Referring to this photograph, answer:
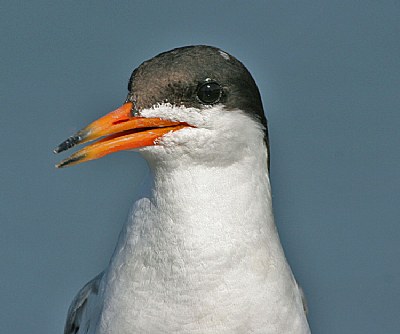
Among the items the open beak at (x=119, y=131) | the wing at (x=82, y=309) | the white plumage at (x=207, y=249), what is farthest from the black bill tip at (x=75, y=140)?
the wing at (x=82, y=309)

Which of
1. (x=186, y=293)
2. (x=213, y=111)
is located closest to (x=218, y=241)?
(x=186, y=293)

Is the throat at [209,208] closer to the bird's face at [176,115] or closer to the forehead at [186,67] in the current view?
the bird's face at [176,115]

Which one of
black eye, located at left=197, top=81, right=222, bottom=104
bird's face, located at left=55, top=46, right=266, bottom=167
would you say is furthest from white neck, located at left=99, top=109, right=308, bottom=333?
black eye, located at left=197, top=81, right=222, bottom=104

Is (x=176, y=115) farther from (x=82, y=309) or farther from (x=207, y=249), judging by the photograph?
(x=82, y=309)

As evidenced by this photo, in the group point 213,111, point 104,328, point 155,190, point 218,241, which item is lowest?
point 104,328

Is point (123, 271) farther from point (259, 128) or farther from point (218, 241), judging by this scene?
point (259, 128)

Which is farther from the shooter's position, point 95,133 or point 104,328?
point 104,328

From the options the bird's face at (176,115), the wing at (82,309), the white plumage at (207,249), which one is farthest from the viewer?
the wing at (82,309)
